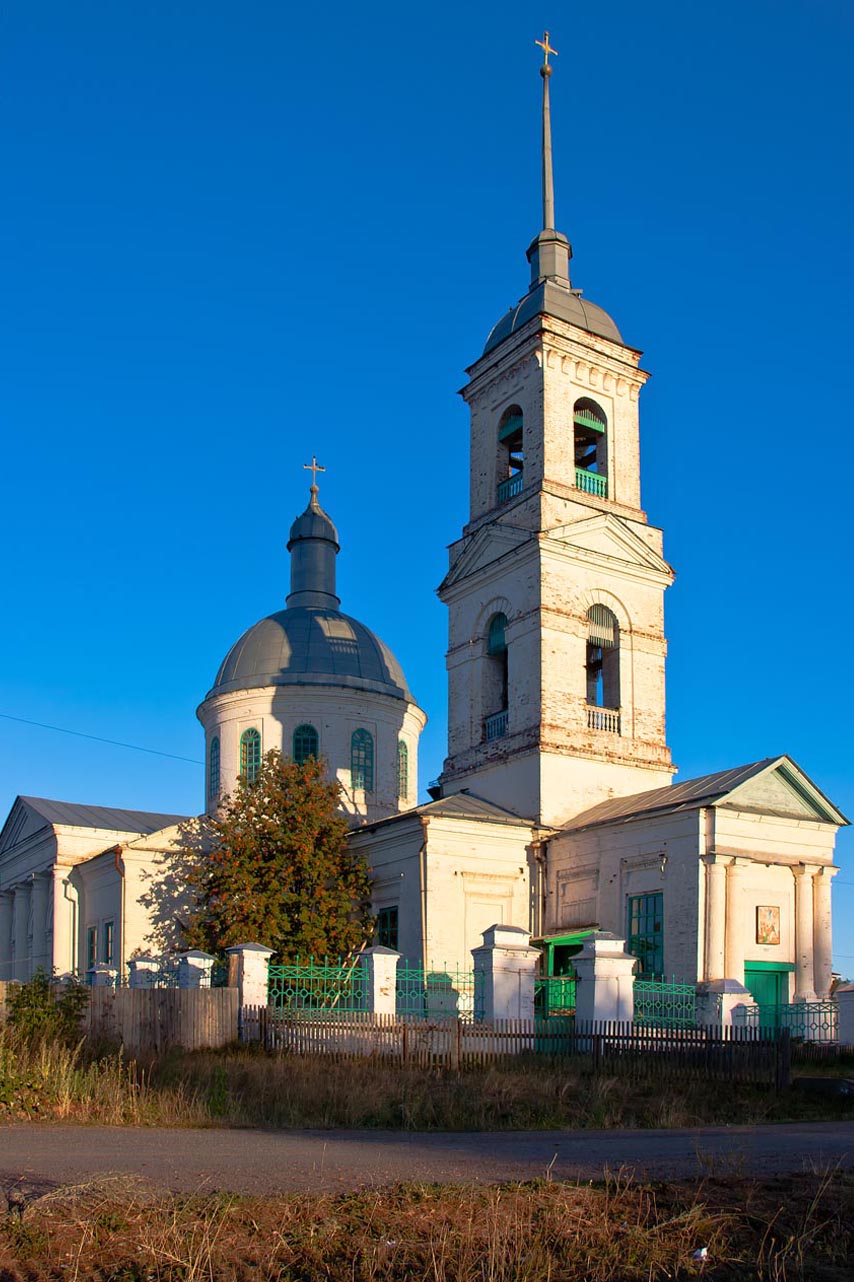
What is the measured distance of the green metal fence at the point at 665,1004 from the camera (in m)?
20.0

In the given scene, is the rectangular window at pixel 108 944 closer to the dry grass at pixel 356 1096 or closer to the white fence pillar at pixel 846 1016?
the dry grass at pixel 356 1096

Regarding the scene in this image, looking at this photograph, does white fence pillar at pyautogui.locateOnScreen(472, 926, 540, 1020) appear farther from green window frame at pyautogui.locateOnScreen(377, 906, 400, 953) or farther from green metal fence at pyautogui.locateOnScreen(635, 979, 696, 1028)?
green window frame at pyautogui.locateOnScreen(377, 906, 400, 953)

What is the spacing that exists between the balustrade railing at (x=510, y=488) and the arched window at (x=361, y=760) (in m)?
7.94

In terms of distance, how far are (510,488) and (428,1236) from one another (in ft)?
78.4

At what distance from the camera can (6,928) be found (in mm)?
38219

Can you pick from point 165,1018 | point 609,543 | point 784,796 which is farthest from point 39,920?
point 784,796

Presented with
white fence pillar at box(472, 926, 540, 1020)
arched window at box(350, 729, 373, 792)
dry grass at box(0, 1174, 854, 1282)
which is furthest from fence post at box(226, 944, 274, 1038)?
arched window at box(350, 729, 373, 792)

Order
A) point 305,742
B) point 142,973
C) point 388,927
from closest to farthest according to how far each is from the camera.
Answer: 1. point 142,973
2. point 388,927
3. point 305,742

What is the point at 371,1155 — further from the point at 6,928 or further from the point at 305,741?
the point at 6,928

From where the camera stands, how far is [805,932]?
23219 millimetres

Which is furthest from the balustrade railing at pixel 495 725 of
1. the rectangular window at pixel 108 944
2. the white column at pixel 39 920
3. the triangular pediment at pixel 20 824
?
the white column at pixel 39 920

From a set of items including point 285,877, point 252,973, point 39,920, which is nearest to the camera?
point 252,973

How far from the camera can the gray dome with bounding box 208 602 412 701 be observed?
1341 inches

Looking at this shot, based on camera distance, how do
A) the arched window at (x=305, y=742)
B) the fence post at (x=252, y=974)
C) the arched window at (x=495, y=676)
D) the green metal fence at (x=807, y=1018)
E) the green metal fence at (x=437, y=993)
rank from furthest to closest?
the arched window at (x=305, y=742) → the arched window at (x=495, y=676) → the green metal fence at (x=807, y=1018) → the green metal fence at (x=437, y=993) → the fence post at (x=252, y=974)
